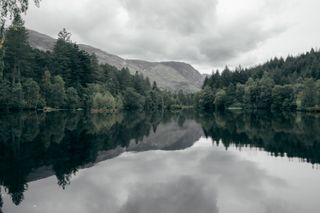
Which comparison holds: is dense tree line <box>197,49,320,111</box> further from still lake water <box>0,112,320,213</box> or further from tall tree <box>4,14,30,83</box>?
still lake water <box>0,112,320,213</box>

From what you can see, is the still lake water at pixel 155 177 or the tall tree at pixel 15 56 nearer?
the still lake water at pixel 155 177

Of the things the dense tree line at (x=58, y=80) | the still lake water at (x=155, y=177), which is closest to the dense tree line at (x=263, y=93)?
the dense tree line at (x=58, y=80)

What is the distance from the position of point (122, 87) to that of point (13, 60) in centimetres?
6722

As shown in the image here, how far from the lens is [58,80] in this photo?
104 metres

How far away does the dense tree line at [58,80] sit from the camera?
92.3 m

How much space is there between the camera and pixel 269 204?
15164mm

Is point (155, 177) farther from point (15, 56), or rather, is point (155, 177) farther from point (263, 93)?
point (263, 93)

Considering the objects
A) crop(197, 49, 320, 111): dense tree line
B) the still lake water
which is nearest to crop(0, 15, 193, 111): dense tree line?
crop(197, 49, 320, 111): dense tree line

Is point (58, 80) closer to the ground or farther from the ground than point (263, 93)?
farther from the ground

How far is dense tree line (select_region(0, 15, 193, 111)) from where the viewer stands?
92.3 m

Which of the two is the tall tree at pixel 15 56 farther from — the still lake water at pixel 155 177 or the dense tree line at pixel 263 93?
the dense tree line at pixel 263 93

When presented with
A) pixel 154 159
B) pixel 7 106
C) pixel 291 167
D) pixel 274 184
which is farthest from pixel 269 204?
pixel 7 106

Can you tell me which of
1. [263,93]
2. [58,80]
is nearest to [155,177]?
[58,80]

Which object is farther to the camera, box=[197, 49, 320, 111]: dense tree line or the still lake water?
box=[197, 49, 320, 111]: dense tree line
